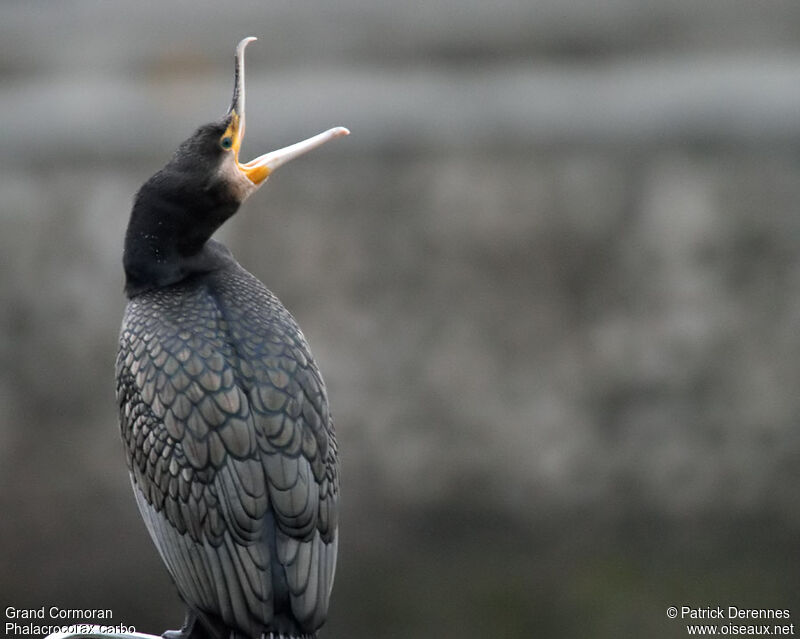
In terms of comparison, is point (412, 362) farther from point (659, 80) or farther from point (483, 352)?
point (659, 80)

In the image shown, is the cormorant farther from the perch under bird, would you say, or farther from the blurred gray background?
the blurred gray background

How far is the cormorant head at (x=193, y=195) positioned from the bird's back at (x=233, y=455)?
7 cm

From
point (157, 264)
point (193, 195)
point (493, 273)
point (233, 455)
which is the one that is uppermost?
point (193, 195)

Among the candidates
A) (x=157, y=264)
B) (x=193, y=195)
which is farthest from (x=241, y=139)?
(x=157, y=264)

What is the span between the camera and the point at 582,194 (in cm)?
410

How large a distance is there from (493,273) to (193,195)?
202 centimetres

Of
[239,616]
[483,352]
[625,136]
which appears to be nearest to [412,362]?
[483,352]

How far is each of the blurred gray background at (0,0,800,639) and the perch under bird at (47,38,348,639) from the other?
187cm

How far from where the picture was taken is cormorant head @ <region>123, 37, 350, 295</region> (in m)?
2.15

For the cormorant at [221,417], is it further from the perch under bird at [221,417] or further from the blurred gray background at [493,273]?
the blurred gray background at [493,273]

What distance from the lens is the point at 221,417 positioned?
2033 mm

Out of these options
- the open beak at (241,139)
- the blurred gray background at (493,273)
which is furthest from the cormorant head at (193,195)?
the blurred gray background at (493,273)

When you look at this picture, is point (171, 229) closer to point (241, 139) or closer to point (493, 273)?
point (241, 139)

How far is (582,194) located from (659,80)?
0.41 metres
